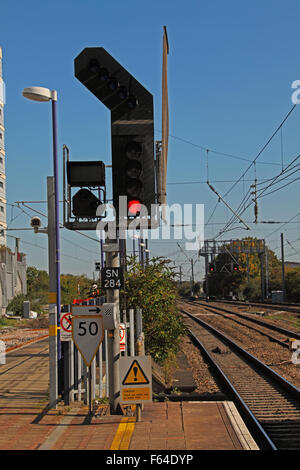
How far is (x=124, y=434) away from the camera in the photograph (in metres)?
8.44

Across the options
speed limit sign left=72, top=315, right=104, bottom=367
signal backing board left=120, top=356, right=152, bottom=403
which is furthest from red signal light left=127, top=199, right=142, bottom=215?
signal backing board left=120, top=356, right=152, bottom=403

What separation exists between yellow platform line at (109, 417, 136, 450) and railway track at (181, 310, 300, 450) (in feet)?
6.83

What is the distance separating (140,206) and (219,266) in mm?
100213

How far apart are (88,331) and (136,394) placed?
1396 mm

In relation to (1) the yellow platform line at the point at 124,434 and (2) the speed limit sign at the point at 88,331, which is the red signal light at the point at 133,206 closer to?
(2) the speed limit sign at the point at 88,331

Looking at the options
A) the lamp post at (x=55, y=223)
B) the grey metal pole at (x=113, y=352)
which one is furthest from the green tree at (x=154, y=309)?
the grey metal pole at (x=113, y=352)

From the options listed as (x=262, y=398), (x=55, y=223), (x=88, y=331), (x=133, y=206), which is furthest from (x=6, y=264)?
(x=133, y=206)

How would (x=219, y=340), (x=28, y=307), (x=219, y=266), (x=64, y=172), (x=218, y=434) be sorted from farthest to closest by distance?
(x=219, y=266), (x=28, y=307), (x=219, y=340), (x=64, y=172), (x=218, y=434)

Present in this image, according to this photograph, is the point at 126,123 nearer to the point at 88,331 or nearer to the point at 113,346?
the point at 88,331

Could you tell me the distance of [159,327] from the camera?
15.7 m

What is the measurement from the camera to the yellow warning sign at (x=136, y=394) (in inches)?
369

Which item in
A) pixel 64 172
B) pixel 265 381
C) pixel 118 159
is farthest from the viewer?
pixel 265 381

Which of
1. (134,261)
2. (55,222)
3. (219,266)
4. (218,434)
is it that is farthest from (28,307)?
(219,266)
